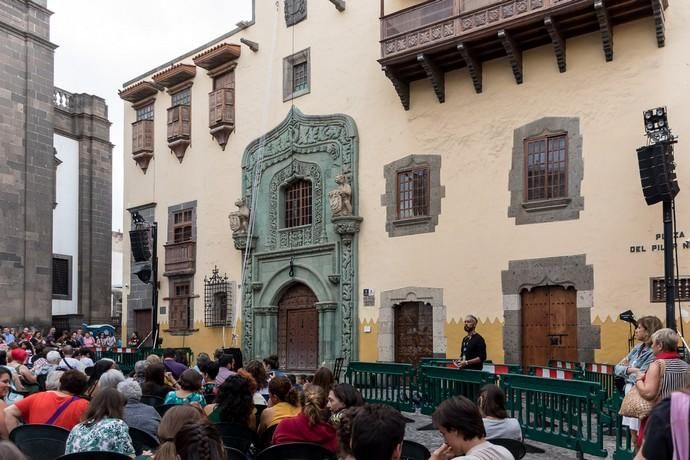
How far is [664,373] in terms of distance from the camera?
6.33 m

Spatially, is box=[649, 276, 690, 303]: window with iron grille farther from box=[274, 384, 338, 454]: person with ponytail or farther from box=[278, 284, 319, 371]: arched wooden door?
box=[274, 384, 338, 454]: person with ponytail

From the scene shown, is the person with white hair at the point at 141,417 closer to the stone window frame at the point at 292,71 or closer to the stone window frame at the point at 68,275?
the stone window frame at the point at 292,71

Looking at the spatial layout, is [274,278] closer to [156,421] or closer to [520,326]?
[520,326]

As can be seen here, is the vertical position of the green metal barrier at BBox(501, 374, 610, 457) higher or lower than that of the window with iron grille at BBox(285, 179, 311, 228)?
lower

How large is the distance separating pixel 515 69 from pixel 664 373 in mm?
11076

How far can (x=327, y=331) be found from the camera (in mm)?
19672

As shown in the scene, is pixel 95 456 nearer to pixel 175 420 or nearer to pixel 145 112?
pixel 175 420

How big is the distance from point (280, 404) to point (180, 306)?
18.1m

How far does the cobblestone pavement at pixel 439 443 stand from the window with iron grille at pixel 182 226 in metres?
13.9

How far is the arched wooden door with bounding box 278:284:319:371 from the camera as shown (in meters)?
20.6

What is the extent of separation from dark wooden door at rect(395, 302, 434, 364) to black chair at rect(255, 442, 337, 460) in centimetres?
1246

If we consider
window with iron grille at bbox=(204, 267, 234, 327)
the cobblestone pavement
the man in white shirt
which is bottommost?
the cobblestone pavement

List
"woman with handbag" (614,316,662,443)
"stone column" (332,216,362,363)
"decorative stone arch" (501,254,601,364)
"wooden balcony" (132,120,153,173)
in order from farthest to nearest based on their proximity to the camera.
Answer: "wooden balcony" (132,120,153,173) < "stone column" (332,216,362,363) < "decorative stone arch" (501,254,601,364) < "woman with handbag" (614,316,662,443)

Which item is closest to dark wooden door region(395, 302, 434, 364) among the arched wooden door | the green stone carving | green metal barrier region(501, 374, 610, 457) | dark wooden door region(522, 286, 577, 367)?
the green stone carving
